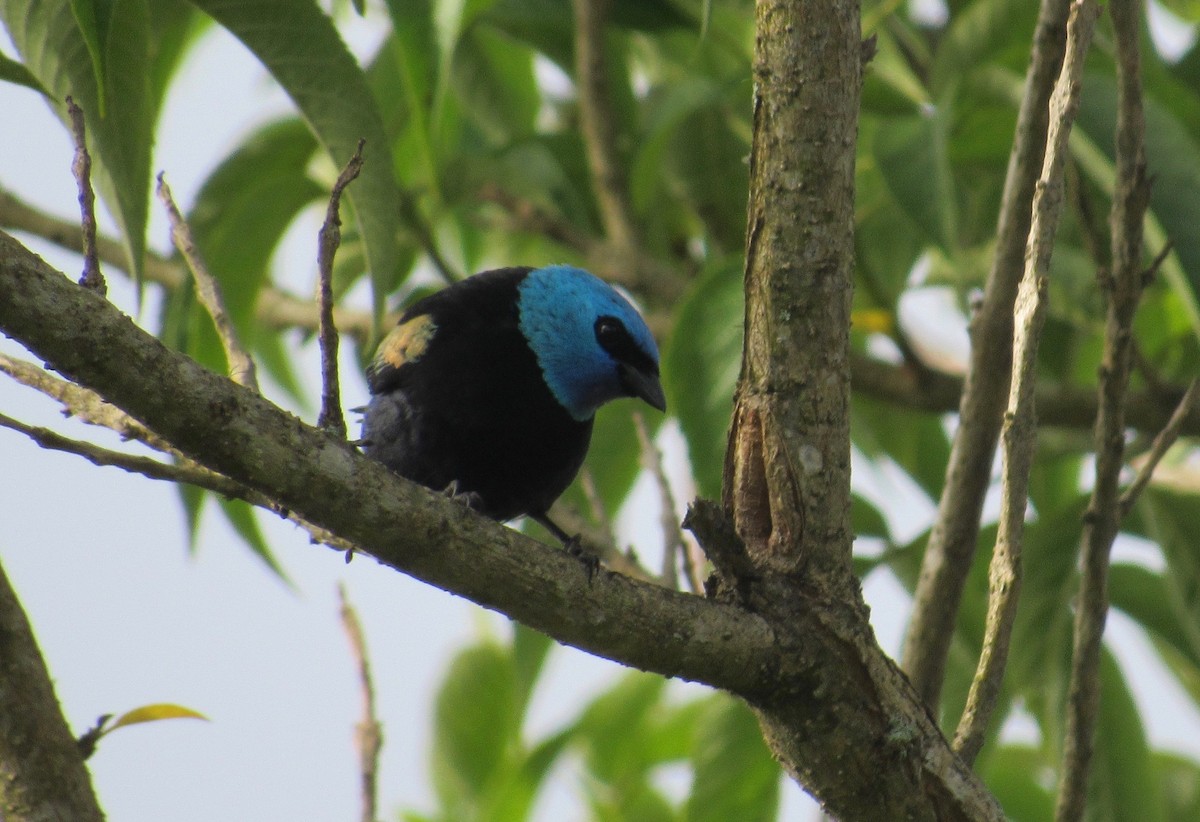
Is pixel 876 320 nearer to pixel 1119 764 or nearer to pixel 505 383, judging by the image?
pixel 505 383

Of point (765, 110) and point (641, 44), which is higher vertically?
point (641, 44)

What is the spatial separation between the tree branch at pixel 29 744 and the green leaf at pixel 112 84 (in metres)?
0.67

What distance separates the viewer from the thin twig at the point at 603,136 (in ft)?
14.2

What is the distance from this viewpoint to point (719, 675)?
220 centimetres

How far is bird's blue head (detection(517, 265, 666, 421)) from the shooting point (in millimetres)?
4039

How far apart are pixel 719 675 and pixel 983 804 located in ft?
1.51

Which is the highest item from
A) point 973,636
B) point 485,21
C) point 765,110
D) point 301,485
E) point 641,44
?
point 641,44

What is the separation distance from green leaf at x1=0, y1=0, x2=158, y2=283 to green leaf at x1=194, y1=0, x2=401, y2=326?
23cm

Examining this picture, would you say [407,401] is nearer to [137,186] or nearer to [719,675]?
[137,186]

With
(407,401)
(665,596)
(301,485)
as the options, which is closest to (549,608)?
(665,596)

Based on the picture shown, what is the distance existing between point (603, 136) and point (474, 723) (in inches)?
74.1

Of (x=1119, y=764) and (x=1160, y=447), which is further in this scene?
(x=1119, y=764)

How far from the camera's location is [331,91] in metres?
2.83

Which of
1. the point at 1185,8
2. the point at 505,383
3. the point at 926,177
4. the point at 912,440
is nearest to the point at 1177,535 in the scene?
the point at 912,440
